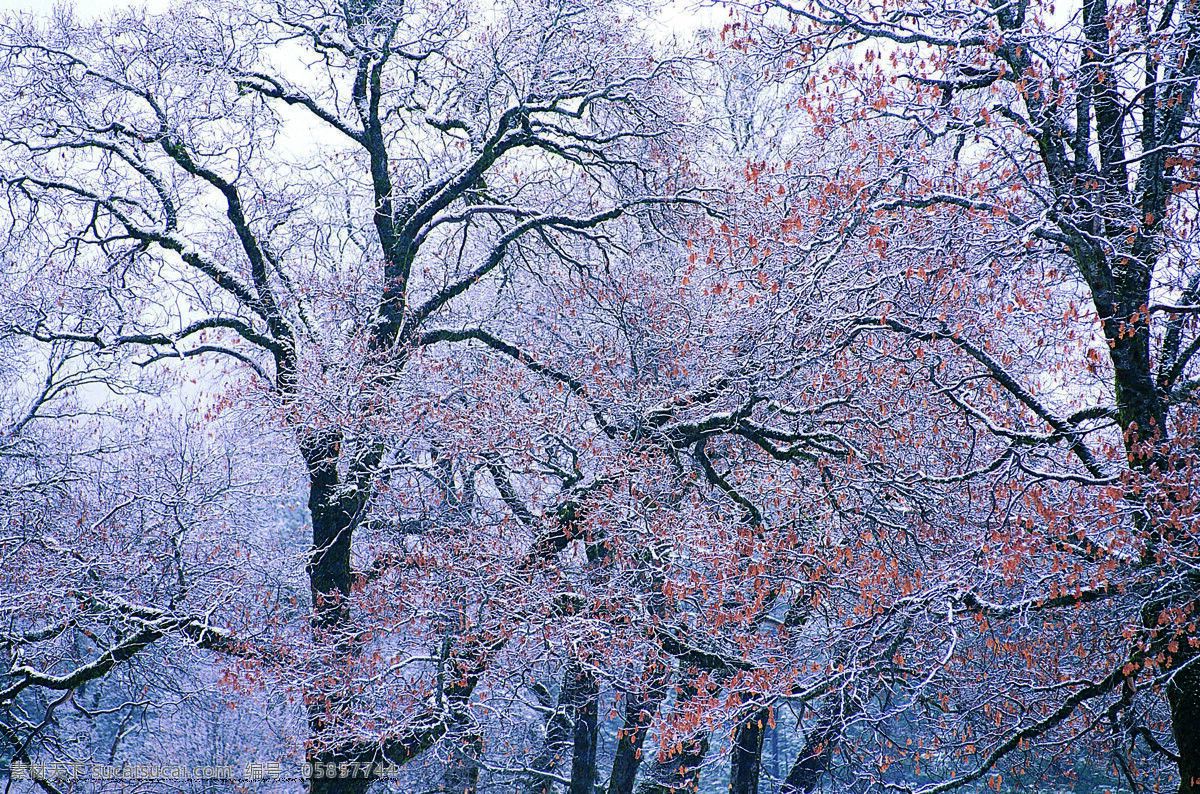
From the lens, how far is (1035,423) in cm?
1080

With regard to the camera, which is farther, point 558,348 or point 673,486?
point 558,348

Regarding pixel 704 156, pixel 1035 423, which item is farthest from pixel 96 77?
pixel 1035 423

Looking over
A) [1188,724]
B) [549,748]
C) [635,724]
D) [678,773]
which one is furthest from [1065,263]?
[549,748]

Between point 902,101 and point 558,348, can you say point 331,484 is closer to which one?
point 558,348

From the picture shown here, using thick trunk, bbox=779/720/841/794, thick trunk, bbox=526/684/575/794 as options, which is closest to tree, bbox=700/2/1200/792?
thick trunk, bbox=779/720/841/794

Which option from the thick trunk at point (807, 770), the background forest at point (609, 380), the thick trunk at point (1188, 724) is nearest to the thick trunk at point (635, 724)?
the background forest at point (609, 380)

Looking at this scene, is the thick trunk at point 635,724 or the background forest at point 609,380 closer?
the background forest at point 609,380

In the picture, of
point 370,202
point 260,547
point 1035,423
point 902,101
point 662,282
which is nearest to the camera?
point 902,101

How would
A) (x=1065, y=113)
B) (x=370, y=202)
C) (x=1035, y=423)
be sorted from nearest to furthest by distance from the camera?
(x=1065, y=113)
(x=1035, y=423)
(x=370, y=202)

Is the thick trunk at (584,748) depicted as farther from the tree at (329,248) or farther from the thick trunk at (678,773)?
the tree at (329,248)

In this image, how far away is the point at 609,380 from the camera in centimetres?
1120

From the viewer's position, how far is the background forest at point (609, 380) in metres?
7.58

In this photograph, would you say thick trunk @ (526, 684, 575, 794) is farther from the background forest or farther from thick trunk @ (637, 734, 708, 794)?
thick trunk @ (637, 734, 708, 794)

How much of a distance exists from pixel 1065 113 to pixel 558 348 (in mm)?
7698
